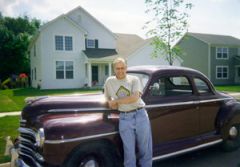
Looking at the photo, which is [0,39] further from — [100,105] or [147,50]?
[100,105]

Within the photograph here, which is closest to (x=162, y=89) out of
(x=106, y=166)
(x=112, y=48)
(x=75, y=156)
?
(x=106, y=166)

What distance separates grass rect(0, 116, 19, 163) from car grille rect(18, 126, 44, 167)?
1.41 meters

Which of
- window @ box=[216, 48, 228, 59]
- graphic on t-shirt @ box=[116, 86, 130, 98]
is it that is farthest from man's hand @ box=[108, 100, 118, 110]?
window @ box=[216, 48, 228, 59]

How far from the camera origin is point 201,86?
5809 millimetres

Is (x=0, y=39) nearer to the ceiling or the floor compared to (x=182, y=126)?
nearer to the ceiling

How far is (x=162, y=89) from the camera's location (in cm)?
520

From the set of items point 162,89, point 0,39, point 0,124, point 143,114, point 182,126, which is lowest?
point 0,124

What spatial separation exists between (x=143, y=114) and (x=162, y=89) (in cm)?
135

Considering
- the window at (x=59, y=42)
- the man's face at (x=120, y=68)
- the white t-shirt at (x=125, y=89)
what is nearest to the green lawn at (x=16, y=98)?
the window at (x=59, y=42)

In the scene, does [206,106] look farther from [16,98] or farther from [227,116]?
[16,98]

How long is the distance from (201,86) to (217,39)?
33923 mm

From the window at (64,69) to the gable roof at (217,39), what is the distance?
→ 1858 centimetres

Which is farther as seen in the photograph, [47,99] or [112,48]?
[112,48]

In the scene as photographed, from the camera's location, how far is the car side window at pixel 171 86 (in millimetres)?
4840
